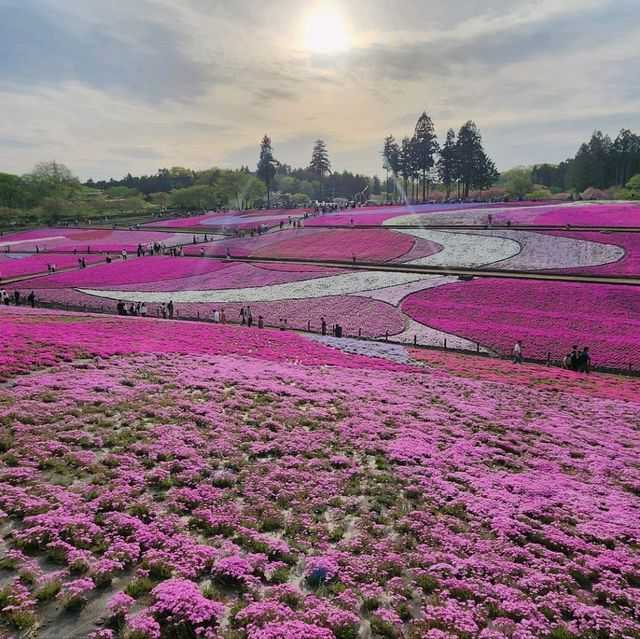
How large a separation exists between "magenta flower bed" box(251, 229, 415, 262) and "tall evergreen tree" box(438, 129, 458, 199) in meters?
57.5

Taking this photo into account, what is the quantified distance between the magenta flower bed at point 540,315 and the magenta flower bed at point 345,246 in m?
17.2

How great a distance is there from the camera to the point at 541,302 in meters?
36.5

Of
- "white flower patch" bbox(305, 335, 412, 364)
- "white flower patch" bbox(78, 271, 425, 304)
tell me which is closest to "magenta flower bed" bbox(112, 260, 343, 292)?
"white flower patch" bbox(78, 271, 425, 304)

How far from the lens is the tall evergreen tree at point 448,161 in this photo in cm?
11488

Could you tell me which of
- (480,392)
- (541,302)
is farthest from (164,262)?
(480,392)

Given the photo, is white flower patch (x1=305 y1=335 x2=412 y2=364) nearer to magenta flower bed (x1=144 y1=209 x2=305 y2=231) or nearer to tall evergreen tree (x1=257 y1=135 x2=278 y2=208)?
magenta flower bed (x1=144 y1=209 x2=305 y2=231)

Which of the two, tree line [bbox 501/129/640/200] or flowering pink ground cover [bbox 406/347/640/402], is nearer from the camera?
flowering pink ground cover [bbox 406/347/640/402]

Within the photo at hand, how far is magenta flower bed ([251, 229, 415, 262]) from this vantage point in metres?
57.9

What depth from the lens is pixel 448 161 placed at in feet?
380

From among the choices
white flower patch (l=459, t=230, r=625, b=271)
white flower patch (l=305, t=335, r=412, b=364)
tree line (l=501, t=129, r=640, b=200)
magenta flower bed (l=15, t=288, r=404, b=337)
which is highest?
tree line (l=501, t=129, r=640, b=200)

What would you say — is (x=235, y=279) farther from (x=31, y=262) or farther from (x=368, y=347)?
(x=31, y=262)

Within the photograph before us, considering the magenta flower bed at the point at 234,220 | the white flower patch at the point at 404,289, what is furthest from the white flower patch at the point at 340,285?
the magenta flower bed at the point at 234,220

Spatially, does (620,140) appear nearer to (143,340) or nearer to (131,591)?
(143,340)

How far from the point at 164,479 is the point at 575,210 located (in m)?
71.8
